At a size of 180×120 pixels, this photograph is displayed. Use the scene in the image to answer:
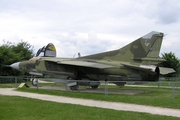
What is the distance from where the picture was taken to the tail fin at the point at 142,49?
58.2 feet

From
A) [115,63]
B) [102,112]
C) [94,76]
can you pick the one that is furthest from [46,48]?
[102,112]

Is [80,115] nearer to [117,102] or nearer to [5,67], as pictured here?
[117,102]

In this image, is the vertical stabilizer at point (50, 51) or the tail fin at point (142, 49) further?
the vertical stabilizer at point (50, 51)

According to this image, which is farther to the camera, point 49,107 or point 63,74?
point 63,74

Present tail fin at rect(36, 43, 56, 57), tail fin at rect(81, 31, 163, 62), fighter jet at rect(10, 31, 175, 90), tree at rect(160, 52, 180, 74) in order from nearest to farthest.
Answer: fighter jet at rect(10, 31, 175, 90) → tail fin at rect(81, 31, 163, 62) → tail fin at rect(36, 43, 56, 57) → tree at rect(160, 52, 180, 74)

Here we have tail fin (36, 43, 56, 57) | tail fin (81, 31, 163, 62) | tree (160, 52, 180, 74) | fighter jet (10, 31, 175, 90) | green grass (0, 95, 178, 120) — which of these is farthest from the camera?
tree (160, 52, 180, 74)

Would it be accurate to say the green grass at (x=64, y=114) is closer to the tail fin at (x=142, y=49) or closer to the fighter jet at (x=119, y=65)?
the fighter jet at (x=119, y=65)

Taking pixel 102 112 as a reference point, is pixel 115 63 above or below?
above

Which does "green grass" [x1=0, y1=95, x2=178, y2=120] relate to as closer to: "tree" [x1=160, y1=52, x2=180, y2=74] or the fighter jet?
the fighter jet

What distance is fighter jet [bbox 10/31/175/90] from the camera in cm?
1709

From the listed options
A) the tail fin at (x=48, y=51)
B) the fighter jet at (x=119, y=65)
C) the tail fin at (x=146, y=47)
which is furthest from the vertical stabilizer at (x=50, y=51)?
the tail fin at (x=146, y=47)

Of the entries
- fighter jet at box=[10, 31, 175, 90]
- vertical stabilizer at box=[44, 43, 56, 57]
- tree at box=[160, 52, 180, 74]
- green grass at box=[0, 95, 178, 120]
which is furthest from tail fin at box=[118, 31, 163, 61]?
tree at box=[160, 52, 180, 74]

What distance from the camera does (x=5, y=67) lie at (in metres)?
27.5

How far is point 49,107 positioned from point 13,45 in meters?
28.9
